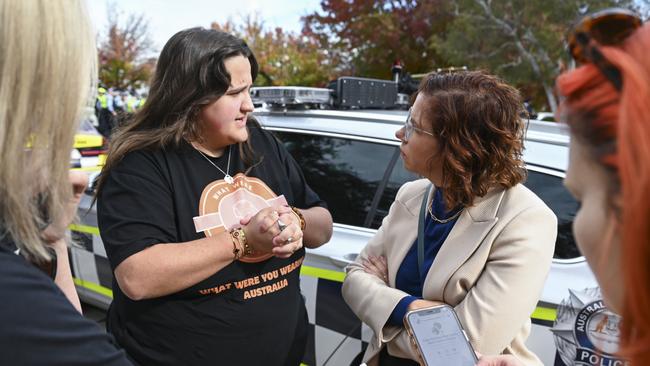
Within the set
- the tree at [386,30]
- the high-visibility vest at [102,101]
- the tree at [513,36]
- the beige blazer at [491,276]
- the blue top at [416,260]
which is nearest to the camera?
the beige blazer at [491,276]

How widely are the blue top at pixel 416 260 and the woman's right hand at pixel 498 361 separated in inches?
10.3

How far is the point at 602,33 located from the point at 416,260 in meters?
0.95

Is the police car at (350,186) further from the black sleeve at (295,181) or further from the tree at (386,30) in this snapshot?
the tree at (386,30)

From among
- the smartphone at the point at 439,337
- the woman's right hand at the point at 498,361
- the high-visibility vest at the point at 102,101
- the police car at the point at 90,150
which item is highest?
the smartphone at the point at 439,337

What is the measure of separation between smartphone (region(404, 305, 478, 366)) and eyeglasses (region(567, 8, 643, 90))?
2.51ft

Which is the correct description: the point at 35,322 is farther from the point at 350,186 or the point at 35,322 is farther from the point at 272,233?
the point at 350,186

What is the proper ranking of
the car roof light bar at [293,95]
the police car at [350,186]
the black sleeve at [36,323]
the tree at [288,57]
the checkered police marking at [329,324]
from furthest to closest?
the tree at [288,57] < the car roof light bar at [293,95] < the checkered police marking at [329,324] < the police car at [350,186] < the black sleeve at [36,323]

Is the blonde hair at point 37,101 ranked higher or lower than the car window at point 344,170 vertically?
higher

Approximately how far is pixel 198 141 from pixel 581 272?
4.31 feet

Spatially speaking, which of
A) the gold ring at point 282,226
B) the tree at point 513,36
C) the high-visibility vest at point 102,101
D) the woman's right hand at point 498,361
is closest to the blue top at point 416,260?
the woman's right hand at point 498,361

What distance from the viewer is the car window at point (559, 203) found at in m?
1.80

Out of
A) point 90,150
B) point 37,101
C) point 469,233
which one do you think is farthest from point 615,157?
point 90,150

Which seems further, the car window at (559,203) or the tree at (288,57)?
the tree at (288,57)

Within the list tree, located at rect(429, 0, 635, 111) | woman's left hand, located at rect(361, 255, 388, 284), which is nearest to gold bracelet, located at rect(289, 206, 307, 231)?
woman's left hand, located at rect(361, 255, 388, 284)
